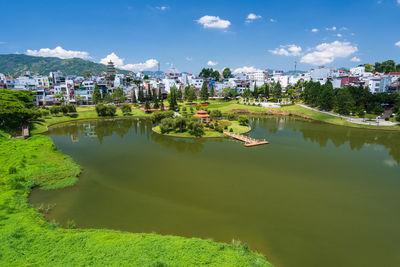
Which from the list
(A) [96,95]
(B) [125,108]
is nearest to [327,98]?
(B) [125,108]

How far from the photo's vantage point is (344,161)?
2947 centimetres

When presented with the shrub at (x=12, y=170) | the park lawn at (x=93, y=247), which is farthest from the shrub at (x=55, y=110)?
the park lawn at (x=93, y=247)

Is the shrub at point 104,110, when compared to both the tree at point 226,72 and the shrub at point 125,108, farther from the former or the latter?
the tree at point 226,72

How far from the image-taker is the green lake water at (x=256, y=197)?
14570 millimetres

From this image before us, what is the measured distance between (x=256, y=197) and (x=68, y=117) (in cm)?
6280

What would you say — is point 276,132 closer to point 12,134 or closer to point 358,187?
point 358,187

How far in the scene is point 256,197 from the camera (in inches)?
781

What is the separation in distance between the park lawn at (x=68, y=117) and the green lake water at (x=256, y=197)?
66.2ft

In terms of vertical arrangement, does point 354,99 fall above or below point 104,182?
above

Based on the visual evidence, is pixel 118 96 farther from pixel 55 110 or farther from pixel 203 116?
pixel 203 116

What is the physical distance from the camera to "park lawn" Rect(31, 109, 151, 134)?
49.3 m

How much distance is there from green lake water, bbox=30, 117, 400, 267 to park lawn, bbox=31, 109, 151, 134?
66.2ft

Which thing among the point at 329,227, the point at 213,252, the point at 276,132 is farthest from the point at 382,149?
the point at 213,252

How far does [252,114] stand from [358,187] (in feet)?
174
